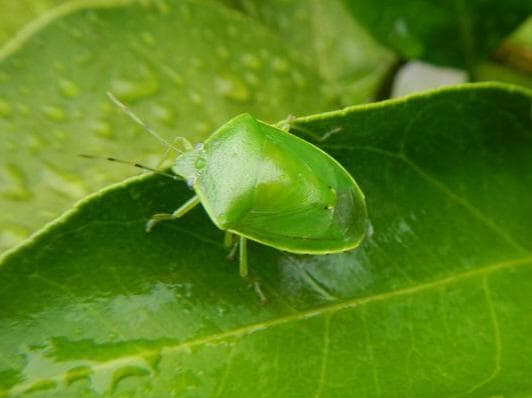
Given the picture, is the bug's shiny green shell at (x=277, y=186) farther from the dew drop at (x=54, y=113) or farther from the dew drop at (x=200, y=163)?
the dew drop at (x=54, y=113)

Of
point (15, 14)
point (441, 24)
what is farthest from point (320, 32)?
point (15, 14)

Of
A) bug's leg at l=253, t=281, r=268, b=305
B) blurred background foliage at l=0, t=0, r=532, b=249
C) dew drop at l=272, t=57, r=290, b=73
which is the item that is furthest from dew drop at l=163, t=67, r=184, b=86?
bug's leg at l=253, t=281, r=268, b=305

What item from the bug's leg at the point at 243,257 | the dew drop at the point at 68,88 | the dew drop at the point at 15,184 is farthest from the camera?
the dew drop at the point at 68,88

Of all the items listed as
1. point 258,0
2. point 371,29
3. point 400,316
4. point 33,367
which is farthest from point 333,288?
point 258,0

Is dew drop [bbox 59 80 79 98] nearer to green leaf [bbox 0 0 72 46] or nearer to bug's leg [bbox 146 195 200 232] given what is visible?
green leaf [bbox 0 0 72 46]

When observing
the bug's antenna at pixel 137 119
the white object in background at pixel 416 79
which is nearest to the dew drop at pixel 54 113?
the bug's antenna at pixel 137 119

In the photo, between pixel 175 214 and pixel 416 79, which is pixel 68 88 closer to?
pixel 175 214
